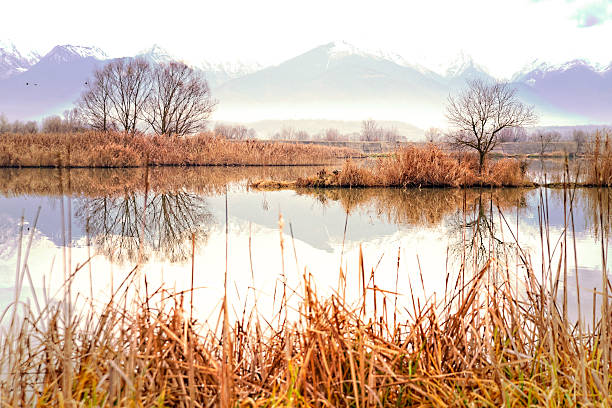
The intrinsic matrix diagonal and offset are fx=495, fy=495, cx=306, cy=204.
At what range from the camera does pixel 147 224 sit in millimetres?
8367

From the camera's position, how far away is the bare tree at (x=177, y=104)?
31.7 metres

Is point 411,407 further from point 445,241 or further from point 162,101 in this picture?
point 162,101

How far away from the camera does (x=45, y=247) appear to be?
6.48 meters

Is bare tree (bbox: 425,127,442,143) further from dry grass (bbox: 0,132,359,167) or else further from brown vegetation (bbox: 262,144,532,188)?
dry grass (bbox: 0,132,359,167)

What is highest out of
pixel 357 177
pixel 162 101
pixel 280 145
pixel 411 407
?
pixel 162 101

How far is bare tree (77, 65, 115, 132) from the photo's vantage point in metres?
30.2

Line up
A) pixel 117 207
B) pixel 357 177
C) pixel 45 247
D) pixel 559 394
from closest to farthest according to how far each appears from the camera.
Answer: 1. pixel 559 394
2. pixel 45 247
3. pixel 117 207
4. pixel 357 177

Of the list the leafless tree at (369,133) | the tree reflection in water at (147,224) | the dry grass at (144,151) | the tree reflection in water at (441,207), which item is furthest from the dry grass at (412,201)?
the leafless tree at (369,133)

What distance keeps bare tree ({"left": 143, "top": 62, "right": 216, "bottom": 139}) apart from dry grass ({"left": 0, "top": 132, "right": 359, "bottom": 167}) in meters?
6.58

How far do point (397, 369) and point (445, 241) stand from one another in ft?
14.6

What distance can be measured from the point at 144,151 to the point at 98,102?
1151 centimetres

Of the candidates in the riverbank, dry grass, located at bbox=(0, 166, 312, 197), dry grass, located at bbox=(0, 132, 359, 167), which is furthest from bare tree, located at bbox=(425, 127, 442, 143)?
the riverbank

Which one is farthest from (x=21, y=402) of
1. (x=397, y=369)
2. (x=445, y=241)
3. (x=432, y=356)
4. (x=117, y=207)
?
(x=117, y=207)

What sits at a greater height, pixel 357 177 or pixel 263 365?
pixel 357 177
